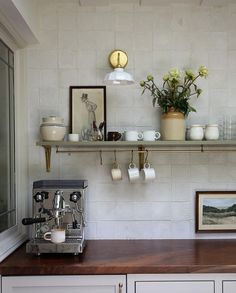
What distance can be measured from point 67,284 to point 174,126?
109 cm

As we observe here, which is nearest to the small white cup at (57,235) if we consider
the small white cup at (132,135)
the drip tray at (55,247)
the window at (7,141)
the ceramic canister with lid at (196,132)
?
the drip tray at (55,247)

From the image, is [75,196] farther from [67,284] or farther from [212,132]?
[212,132]

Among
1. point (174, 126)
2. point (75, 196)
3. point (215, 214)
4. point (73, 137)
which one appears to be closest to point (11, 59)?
point (73, 137)

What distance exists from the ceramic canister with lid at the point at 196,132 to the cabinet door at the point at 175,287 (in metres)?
0.84

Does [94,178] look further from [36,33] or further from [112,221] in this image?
[36,33]

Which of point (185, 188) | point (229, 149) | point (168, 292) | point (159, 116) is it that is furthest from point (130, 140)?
point (168, 292)

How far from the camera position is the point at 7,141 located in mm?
2143

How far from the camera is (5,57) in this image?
2.13 metres

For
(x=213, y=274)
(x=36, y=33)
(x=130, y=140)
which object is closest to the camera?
(x=213, y=274)

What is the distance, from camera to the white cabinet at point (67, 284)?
5.75 ft

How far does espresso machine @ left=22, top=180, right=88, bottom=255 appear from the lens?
1.92 m

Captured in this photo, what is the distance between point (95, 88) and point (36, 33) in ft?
1.71

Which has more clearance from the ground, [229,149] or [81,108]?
[81,108]

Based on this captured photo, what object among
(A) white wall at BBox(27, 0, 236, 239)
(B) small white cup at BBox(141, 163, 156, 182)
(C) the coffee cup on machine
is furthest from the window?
(B) small white cup at BBox(141, 163, 156, 182)
